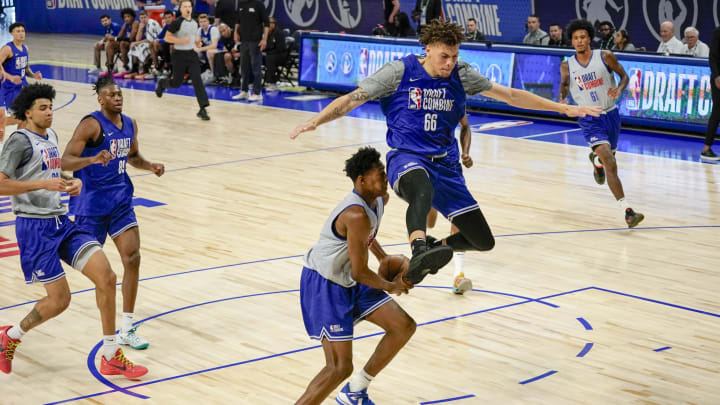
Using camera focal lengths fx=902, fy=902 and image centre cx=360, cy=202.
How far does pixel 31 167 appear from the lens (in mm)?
5750

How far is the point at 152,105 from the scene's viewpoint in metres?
18.9

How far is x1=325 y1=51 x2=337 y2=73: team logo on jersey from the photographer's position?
66.1ft

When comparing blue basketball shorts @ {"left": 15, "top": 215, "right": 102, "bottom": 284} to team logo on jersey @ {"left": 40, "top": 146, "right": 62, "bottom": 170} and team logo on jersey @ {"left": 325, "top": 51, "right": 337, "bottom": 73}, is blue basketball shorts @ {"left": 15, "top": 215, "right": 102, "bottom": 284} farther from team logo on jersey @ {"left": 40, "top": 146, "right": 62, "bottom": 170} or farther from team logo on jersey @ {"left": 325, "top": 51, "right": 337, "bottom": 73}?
team logo on jersey @ {"left": 325, "top": 51, "right": 337, "bottom": 73}

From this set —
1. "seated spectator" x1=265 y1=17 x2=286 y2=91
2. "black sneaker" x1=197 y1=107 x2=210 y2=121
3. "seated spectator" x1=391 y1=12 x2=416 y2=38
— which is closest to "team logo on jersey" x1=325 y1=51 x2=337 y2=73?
"seated spectator" x1=265 y1=17 x2=286 y2=91

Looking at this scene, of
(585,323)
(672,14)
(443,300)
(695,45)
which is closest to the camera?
(585,323)

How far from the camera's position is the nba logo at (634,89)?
1566 centimetres

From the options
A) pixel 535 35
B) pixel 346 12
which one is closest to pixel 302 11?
pixel 346 12

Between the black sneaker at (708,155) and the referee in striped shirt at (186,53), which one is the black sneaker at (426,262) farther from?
the referee in striped shirt at (186,53)

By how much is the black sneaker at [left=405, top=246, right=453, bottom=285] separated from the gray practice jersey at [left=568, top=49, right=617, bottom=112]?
5.58 meters

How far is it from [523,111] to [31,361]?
13235 millimetres

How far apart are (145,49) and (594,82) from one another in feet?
54.4

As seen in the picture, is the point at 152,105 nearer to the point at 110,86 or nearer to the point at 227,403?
the point at 110,86

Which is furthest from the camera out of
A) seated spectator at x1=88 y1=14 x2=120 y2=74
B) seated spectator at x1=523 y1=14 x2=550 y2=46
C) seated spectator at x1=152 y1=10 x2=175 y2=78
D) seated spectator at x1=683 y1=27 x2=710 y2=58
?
seated spectator at x1=88 y1=14 x2=120 y2=74

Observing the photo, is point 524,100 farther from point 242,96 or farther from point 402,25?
point 402,25
